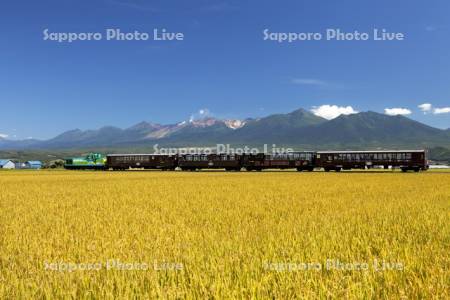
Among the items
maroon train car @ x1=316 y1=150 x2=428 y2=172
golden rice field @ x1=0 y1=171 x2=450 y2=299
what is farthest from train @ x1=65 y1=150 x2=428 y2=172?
golden rice field @ x1=0 y1=171 x2=450 y2=299

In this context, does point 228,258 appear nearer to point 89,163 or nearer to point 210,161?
point 210,161

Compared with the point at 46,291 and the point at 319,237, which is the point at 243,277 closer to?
the point at 46,291

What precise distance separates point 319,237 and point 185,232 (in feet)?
9.55

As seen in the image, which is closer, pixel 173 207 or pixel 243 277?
pixel 243 277

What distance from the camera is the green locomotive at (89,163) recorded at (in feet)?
335

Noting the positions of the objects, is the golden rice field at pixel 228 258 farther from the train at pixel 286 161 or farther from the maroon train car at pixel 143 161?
the maroon train car at pixel 143 161

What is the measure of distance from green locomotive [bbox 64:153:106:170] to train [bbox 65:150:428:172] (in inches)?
223

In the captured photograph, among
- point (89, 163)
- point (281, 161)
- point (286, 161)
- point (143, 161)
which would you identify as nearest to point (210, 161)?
point (281, 161)

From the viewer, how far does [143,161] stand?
290 feet

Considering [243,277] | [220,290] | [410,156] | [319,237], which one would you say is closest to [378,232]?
[319,237]

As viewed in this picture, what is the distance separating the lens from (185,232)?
908 cm

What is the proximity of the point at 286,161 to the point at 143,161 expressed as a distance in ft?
107

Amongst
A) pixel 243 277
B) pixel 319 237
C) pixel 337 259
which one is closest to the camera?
pixel 243 277

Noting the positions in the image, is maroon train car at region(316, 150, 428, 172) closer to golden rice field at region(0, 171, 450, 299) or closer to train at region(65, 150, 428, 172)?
train at region(65, 150, 428, 172)
